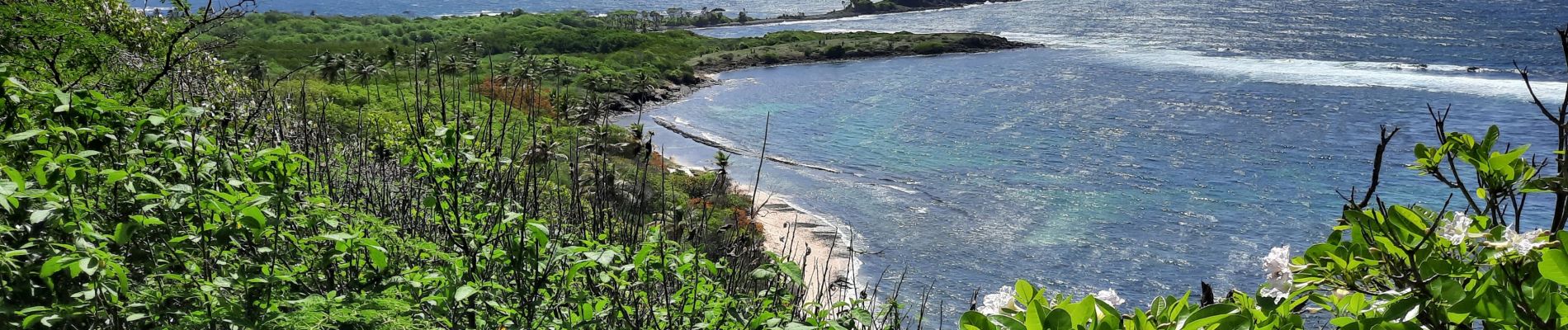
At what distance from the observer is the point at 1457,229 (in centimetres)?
187

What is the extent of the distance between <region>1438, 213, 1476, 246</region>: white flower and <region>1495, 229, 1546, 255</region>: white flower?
58 millimetres

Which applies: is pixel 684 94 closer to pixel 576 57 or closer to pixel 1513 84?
pixel 576 57

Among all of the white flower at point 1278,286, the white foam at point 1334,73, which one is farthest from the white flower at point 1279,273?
the white foam at point 1334,73

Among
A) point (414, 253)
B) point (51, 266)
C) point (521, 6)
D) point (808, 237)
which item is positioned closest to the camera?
point (51, 266)

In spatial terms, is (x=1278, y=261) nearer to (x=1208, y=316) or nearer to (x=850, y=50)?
(x=1208, y=316)

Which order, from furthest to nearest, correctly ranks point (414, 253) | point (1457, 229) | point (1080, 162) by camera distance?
1. point (1080, 162)
2. point (414, 253)
3. point (1457, 229)

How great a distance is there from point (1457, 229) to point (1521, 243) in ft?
0.35

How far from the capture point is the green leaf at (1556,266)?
4.83ft

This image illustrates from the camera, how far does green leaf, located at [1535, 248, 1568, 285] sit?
1473mm

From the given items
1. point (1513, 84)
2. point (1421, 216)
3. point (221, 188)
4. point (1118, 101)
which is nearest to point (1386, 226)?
point (1421, 216)

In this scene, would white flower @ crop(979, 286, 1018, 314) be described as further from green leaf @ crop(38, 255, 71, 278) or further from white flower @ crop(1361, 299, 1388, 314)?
green leaf @ crop(38, 255, 71, 278)

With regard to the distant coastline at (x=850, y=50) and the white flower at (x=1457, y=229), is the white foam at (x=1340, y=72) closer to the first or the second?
the distant coastline at (x=850, y=50)

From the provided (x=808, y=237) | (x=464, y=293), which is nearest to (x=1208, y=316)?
(x=464, y=293)

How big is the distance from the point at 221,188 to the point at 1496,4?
9268 cm
